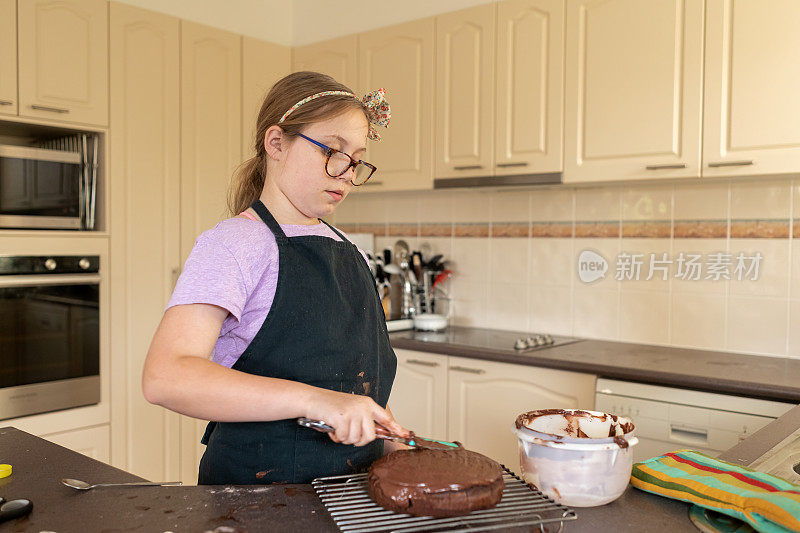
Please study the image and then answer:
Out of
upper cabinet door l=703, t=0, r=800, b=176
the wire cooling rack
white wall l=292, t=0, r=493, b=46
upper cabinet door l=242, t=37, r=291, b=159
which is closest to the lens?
the wire cooling rack

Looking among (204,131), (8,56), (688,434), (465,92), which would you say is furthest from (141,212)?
(688,434)

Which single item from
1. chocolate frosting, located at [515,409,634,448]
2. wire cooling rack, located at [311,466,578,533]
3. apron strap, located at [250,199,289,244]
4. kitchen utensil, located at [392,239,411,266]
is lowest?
wire cooling rack, located at [311,466,578,533]

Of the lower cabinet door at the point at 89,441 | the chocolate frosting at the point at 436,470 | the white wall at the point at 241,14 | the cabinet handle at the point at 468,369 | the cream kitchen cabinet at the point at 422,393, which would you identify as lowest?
the lower cabinet door at the point at 89,441

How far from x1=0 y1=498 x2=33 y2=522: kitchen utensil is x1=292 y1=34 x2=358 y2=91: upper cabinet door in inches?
99.8

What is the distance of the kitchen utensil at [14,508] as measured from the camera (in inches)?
34.0

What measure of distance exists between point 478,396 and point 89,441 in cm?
152

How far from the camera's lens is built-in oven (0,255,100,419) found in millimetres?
2467

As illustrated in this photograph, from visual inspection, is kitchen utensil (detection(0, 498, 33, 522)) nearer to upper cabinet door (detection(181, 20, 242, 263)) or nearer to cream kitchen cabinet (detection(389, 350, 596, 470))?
cream kitchen cabinet (detection(389, 350, 596, 470))

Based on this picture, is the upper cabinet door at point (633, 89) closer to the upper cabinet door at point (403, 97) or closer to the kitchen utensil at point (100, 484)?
the upper cabinet door at point (403, 97)

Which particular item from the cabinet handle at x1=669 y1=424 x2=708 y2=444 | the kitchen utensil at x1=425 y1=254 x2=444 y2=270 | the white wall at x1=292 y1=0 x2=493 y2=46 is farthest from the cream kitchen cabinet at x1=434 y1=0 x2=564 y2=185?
the cabinet handle at x1=669 y1=424 x2=708 y2=444

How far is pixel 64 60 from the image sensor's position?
2.57 m

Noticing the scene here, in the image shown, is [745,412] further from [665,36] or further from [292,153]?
[292,153]

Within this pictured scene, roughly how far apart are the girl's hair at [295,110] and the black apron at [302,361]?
0.14 m

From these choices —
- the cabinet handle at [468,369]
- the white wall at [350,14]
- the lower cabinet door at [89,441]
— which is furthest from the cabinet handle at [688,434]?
the lower cabinet door at [89,441]
